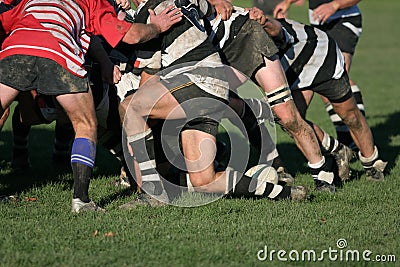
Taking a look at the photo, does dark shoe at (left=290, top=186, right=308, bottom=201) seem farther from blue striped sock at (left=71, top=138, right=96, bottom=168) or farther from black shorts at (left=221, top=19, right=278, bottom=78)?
blue striped sock at (left=71, top=138, right=96, bottom=168)

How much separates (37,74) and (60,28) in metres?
A: 0.38

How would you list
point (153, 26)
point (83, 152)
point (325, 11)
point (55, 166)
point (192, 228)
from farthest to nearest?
point (325, 11)
point (55, 166)
point (153, 26)
point (83, 152)
point (192, 228)

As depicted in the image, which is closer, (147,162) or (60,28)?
(60,28)

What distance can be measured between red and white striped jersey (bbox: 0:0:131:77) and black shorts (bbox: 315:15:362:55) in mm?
3673

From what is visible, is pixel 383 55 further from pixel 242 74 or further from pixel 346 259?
pixel 346 259

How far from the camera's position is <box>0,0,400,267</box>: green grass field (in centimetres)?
482

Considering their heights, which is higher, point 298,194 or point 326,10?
point 326,10

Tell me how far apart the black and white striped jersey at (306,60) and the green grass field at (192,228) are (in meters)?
0.99

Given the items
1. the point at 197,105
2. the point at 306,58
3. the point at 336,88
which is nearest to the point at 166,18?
the point at 197,105

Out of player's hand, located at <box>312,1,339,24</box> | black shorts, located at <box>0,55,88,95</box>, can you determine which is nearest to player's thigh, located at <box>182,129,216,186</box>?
black shorts, located at <box>0,55,88,95</box>

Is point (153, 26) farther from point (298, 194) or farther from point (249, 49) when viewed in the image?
point (298, 194)

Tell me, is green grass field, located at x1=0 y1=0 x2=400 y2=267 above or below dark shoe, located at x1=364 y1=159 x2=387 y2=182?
above

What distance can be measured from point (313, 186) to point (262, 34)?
1519mm

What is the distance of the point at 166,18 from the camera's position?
6.24 meters
